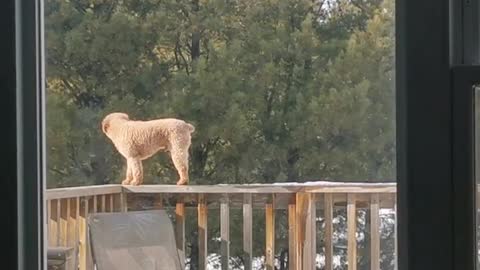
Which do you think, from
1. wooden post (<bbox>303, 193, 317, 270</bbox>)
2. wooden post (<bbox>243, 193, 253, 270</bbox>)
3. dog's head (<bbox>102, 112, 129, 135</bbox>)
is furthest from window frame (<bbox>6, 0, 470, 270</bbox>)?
dog's head (<bbox>102, 112, 129, 135</bbox>)

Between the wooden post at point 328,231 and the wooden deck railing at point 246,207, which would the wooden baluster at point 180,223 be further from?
the wooden post at point 328,231

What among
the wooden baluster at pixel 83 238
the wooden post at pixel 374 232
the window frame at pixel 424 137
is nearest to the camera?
the window frame at pixel 424 137

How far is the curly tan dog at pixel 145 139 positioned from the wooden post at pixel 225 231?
0.33ft

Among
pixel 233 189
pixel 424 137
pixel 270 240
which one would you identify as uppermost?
pixel 424 137

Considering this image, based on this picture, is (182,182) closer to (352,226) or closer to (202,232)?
(202,232)

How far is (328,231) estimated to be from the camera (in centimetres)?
144

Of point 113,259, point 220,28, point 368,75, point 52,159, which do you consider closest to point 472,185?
point 368,75

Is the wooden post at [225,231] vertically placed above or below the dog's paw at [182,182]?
below

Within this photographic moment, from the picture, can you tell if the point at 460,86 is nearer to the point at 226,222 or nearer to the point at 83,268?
the point at 226,222

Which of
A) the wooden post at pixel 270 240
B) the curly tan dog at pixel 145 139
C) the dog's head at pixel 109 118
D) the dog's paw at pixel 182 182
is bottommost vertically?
the wooden post at pixel 270 240

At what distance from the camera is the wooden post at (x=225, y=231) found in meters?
1.49

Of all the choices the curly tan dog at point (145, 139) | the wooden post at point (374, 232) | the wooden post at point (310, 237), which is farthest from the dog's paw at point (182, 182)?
the wooden post at point (374, 232)

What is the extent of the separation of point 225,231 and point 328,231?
22cm

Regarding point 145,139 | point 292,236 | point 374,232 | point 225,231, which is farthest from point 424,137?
point 145,139
